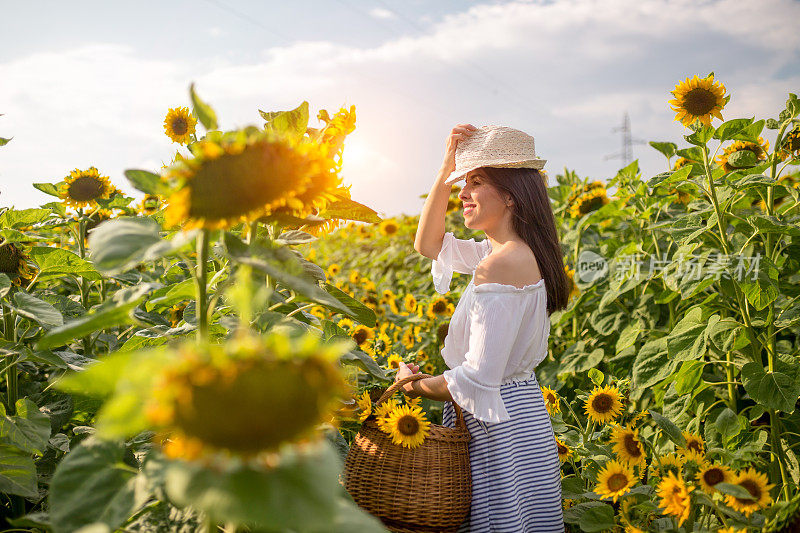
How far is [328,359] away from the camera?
1.85 ft

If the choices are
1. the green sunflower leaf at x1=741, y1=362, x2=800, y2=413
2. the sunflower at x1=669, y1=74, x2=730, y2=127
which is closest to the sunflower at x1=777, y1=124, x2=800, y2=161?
the sunflower at x1=669, y1=74, x2=730, y2=127

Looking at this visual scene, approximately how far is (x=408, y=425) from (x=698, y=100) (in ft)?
6.52

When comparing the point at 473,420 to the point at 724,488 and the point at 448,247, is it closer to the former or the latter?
the point at 724,488

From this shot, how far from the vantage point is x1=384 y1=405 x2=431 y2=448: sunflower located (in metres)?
1.51

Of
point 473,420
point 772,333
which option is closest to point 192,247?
point 473,420

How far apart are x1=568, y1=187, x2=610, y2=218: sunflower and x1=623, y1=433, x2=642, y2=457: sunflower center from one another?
6.61 ft

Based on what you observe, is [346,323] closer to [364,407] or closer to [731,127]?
[364,407]

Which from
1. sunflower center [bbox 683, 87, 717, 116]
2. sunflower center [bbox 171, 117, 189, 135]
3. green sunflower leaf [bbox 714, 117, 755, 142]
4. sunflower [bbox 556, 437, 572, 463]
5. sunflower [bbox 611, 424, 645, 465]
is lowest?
sunflower [bbox 556, 437, 572, 463]

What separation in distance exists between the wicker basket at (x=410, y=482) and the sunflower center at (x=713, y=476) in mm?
578

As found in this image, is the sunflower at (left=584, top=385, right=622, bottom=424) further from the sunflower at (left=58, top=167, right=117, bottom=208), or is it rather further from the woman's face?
the sunflower at (left=58, top=167, right=117, bottom=208)

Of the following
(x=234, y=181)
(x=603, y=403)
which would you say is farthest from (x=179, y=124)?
(x=234, y=181)

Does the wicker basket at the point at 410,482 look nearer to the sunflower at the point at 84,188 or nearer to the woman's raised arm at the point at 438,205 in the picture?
the woman's raised arm at the point at 438,205

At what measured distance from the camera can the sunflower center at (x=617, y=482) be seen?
163cm

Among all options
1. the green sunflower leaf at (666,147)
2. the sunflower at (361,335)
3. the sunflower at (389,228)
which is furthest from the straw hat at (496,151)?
the sunflower at (389,228)
